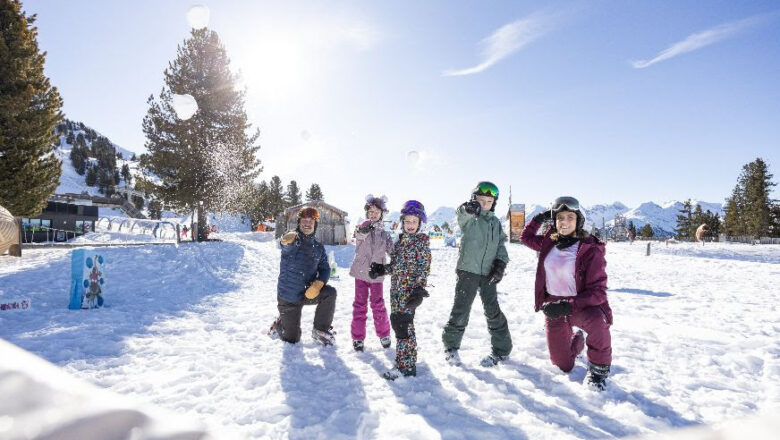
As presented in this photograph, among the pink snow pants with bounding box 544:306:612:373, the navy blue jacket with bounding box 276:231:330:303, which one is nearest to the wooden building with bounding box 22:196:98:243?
the navy blue jacket with bounding box 276:231:330:303

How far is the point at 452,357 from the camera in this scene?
4.50 metres

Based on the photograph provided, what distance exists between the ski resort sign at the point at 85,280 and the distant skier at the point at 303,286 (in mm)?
4046

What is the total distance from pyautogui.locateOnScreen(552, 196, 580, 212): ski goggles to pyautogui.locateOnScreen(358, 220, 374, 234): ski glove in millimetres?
2343

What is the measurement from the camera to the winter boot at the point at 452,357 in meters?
4.42

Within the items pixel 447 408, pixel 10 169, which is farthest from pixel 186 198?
pixel 447 408

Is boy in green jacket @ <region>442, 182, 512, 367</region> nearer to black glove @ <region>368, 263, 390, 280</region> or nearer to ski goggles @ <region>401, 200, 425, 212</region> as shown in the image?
ski goggles @ <region>401, 200, 425, 212</region>

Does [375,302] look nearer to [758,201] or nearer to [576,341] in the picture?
[576,341]

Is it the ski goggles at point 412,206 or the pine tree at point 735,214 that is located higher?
the pine tree at point 735,214

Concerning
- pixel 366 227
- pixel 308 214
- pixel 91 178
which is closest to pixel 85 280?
pixel 308 214

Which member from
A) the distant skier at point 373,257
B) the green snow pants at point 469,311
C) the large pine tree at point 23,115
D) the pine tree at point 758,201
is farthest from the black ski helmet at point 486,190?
the pine tree at point 758,201

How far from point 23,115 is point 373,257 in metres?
18.2

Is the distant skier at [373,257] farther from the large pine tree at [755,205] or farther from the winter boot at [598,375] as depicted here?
the large pine tree at [755,205]

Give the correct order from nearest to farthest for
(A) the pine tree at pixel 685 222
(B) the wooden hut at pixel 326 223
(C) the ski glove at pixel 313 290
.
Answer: (C) the ski glove at pixel 313 290
(B) the wooden hut at pixel 326 223
(A) the pine tree at pixel 685 222

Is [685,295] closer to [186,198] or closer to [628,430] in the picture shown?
[628,430]
